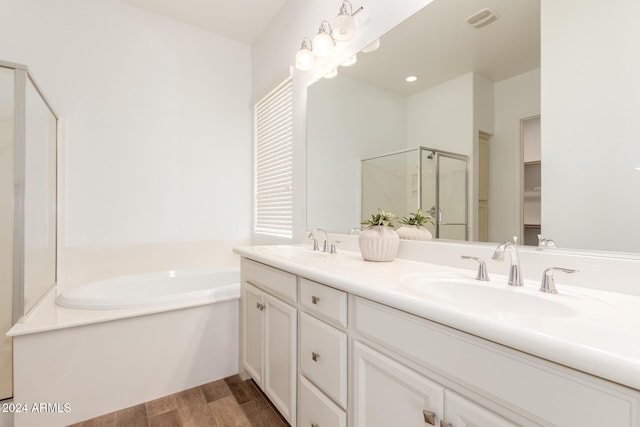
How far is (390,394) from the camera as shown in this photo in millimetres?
832

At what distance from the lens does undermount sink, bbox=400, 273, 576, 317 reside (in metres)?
0.76

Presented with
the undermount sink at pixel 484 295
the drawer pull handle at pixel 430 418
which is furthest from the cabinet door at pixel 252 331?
the drawer pull handle at pixel 430 418

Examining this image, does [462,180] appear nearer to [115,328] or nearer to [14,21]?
[115,328]

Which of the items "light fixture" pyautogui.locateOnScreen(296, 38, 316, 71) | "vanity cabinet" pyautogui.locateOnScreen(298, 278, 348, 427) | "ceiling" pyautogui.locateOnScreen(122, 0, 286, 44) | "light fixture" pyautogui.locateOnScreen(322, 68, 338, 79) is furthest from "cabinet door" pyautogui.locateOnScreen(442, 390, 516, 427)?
"ceiling" pyautogui.locateOnScreen(122, 0, 286, 44)

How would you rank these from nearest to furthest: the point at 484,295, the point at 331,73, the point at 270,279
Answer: the point at 484,295 < the point at 270,279 < the point at 331,73

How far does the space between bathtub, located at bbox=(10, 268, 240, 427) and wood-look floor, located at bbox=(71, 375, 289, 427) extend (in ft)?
0.18

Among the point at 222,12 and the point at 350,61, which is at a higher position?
the point at 222,12

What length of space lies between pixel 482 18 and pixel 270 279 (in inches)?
55.4

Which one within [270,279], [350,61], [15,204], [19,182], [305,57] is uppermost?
[305,57]

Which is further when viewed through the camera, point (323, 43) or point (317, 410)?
point (323, 43)

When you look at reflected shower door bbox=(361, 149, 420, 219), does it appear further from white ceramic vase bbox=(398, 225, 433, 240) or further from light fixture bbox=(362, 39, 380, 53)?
light fixture bbox=(362, 39, 380, 53)

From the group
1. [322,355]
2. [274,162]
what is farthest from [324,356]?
[274,162]

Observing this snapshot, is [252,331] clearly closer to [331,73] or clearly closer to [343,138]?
[343,138]

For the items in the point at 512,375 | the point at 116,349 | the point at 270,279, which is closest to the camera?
the point at 512,375
